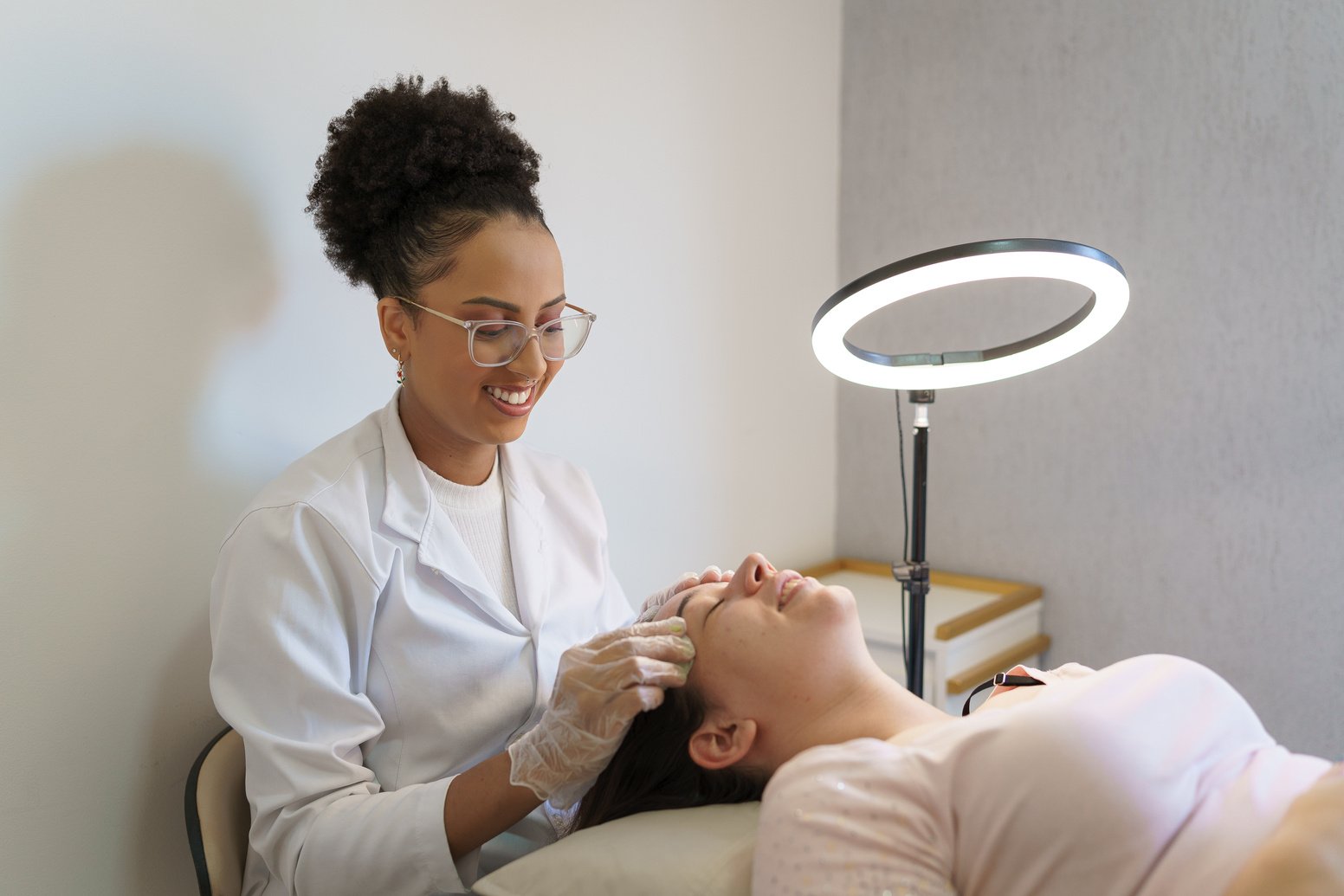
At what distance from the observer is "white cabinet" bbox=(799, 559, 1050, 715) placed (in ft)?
7.23

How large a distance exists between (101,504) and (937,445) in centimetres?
198

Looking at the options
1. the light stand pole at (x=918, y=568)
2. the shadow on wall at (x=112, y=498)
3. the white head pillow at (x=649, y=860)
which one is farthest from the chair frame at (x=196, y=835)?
the light stand pole at (x=918, y=568)

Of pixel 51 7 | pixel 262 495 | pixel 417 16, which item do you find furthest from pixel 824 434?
pixel 51 7

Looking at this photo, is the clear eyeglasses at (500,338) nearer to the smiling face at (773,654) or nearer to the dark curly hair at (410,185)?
the dark curly hair at (410,185)

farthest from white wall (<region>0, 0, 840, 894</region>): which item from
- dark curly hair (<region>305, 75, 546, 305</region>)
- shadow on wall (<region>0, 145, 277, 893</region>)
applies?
dark curly hair (<region>305, 75, 546, 305</region>)

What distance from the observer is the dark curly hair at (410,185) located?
1.38 meters

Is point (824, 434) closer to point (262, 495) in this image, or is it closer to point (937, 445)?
point (937, 445)

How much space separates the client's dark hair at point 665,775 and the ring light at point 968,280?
0.59 meters

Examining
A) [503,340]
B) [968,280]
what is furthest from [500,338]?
[968,280]

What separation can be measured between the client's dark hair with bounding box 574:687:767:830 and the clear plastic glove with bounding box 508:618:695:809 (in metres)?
0.05

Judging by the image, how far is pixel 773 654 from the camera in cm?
121

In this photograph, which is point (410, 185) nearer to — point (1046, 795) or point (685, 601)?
point (685, 601)

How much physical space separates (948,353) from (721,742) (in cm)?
73

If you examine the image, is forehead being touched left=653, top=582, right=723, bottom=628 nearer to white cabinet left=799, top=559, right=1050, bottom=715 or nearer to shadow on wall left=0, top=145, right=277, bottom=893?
shadow on wall left=0, top=145, right=277, bottom=893
